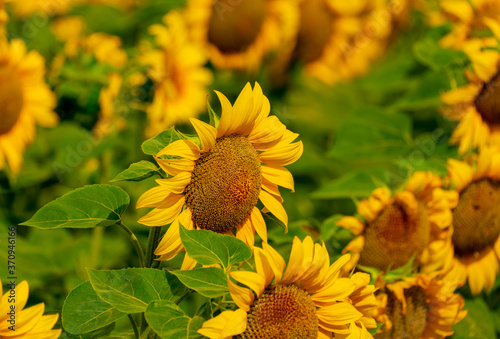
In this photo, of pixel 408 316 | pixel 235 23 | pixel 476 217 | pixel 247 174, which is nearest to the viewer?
pixel 247 174

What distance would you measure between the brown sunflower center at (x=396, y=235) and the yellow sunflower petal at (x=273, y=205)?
0.72 feet

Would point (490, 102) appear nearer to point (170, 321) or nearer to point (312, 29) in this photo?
point (170, 321)

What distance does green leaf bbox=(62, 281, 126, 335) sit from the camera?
1.95 ft

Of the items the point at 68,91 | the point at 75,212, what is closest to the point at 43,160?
the point at 68,91

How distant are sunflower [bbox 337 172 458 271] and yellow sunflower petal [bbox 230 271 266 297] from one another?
286mm

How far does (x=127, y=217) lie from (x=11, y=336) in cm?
77

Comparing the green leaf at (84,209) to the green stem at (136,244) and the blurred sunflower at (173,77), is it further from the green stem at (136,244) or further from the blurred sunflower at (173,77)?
the blurred sunflower at (173,77)

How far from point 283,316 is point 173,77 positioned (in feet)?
3.41

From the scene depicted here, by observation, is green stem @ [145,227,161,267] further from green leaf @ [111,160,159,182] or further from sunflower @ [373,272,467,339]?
sunflower @ [373,272,467,339]

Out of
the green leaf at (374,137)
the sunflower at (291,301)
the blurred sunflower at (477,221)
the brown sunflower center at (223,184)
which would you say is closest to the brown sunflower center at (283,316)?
the sunflower at (291,301)

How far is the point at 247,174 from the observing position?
676 millimetres

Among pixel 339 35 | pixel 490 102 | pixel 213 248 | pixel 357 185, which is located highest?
pixel 213 248

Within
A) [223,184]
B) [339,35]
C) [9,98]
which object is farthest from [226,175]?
[339,35]

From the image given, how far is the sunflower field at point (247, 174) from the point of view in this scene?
62 centimetres
